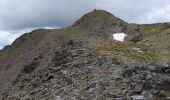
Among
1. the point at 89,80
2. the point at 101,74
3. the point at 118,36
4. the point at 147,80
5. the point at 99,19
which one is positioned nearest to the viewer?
the point at 147,80

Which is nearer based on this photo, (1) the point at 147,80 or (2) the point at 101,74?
(1) the point at 147,80

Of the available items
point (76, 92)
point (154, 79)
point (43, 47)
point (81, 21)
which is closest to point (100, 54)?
point (76, 92)

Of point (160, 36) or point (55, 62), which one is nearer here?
point (55, 62)

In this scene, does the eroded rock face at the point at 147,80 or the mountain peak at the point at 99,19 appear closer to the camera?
the eroded rock face at the point at 147,80

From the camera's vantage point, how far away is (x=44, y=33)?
192500 mm

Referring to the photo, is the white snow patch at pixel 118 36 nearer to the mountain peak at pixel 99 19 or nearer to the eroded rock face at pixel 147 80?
the mountain peak at pixel 99 19

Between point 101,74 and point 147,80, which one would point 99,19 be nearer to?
point 101,74

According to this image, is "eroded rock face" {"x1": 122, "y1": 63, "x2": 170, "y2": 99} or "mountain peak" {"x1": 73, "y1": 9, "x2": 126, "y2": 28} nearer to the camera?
"eroded rock face" {"x1": 122, "y1": 63, "x2": 170, "y2": 99}

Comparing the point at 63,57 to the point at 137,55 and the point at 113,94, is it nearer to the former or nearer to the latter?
the point at 137,55

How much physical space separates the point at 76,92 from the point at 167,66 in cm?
1302

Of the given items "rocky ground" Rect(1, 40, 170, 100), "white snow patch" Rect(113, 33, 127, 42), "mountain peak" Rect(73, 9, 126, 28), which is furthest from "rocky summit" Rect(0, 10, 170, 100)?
"mountain peak" Rect(73, 9, 126, 28)

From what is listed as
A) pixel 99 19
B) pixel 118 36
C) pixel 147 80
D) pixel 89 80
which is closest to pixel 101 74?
pixel 89 80

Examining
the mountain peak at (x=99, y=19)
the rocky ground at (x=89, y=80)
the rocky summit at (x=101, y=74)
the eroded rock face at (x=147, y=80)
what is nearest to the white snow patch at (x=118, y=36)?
the mountain peak at (x=99, y=19)

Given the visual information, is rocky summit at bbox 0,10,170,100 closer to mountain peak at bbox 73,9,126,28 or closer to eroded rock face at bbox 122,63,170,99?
eroded rock face at bbox 122,63,170,99
